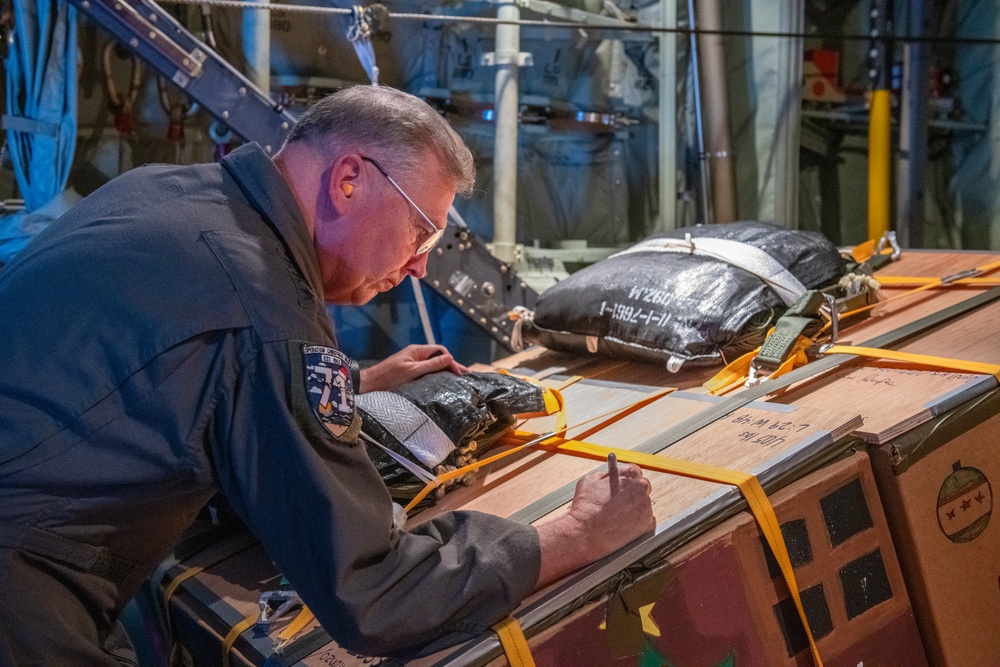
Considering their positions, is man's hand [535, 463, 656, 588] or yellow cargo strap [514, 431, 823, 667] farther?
yellow cargo strap [514, 431, 823, 667]

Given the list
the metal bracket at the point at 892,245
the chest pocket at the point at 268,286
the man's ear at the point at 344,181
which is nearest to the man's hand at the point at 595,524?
the chest pocket at the point at 268,286

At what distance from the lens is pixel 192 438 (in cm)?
115

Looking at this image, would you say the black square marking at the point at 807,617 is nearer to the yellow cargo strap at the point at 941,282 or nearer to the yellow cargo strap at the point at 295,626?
the yellow cargo strap at the point at 295,626

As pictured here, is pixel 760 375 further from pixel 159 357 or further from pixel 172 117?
pixel 172 117

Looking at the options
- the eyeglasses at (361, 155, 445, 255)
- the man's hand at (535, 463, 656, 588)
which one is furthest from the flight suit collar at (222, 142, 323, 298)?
the man's hand at (535, 463, 656, 588)

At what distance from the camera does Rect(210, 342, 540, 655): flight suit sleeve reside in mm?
1138

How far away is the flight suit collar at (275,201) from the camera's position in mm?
1328

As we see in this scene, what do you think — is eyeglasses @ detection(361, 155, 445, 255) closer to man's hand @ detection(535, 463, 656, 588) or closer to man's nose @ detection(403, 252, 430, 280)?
man's nose @ detection(403, 252, 430, 280)

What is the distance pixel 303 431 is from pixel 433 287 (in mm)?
2380

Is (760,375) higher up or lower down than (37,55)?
lower down

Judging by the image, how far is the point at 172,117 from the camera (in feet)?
12.7

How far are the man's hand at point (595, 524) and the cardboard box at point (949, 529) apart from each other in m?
0.59

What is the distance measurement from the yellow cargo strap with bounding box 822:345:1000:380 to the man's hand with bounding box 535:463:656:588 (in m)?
1.05

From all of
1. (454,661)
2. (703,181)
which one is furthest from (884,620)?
(703,181)
